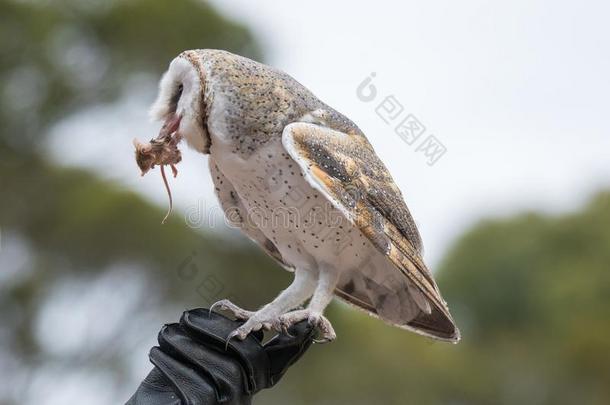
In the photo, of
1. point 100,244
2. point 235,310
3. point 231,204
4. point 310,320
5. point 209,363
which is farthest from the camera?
point 100,244

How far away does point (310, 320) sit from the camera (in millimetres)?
→ 3656

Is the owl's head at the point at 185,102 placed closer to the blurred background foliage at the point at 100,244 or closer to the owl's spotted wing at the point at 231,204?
the owl's spotted wing at the point at 231,204

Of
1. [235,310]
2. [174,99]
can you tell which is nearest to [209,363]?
[235,310]

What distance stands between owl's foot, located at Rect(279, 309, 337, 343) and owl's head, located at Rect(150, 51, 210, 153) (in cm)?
67

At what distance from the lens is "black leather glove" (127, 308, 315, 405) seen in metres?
3.39

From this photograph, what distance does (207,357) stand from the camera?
11.4ft

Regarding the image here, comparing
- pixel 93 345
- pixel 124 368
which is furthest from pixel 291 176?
pixel 93 345

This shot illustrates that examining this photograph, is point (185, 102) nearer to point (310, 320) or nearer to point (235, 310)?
point (235, 310)

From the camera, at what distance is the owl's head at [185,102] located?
146 inches

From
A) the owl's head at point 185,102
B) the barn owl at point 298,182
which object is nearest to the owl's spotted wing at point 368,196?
the barn owl at point 298,182

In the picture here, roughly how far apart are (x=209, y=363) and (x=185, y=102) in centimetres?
93

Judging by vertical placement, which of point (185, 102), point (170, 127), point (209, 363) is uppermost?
point (185, 102)

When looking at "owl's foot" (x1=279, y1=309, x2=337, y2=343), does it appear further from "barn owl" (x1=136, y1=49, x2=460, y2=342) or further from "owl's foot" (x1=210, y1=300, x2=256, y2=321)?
"owl's foot" (x1=210, y1=300, x2=256, y2=321)

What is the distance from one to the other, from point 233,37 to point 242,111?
11.9m
